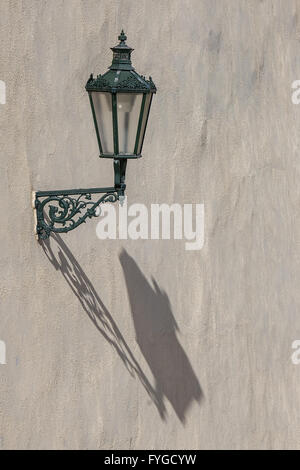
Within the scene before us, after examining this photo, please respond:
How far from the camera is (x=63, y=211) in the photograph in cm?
359

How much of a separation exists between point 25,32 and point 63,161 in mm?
617

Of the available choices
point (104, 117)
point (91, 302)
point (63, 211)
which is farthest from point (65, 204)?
point (91, 302)

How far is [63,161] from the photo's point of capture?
12.5 ft

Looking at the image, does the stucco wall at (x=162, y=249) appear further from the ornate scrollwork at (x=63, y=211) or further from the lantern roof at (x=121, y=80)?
→ the lantern roof at (x=121, y=80)

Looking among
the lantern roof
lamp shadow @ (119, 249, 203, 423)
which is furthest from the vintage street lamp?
lamp shadow @ (119, 249, 203, 423)

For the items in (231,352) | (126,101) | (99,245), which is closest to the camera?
(126,101)

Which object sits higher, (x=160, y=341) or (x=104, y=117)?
(x=104, y=117)

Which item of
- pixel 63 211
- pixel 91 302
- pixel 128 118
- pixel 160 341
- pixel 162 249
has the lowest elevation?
pixel 160 341

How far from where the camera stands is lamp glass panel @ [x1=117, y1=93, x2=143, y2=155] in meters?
3.36

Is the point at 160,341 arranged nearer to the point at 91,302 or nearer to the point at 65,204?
the point at 91,302

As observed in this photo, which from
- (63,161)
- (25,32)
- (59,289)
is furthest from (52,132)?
(59,289)

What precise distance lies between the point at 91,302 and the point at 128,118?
100 cm

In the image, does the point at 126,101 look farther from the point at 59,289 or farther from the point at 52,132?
the point at 59,289

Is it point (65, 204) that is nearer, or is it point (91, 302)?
point (65, 204)
